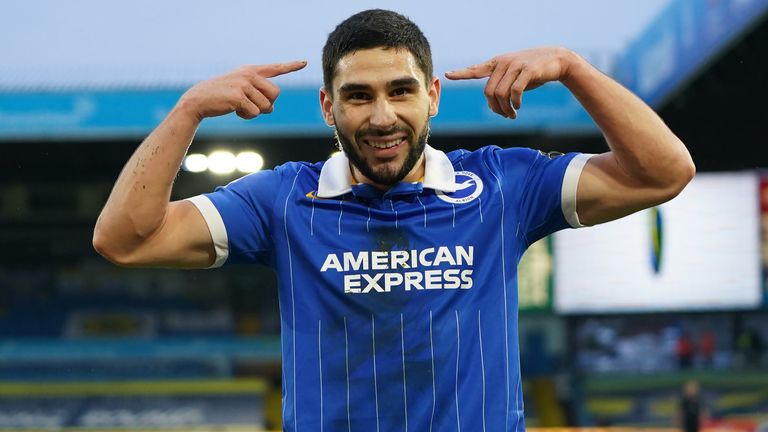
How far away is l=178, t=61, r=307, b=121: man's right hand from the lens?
2.10m

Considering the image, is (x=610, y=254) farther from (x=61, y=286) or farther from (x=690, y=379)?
(x=61, y=286)

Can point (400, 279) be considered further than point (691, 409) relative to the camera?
No

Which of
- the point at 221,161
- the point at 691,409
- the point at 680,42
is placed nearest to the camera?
the point at 680,42

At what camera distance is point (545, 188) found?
7.23 feet

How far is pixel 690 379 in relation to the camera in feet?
56.0

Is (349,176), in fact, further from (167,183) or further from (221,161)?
(221,161)

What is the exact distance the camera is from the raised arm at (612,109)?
6.77 feet

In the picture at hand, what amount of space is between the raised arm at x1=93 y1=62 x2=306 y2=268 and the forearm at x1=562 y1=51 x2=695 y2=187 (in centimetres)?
60

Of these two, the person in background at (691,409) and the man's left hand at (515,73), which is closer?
the man's left hand at (515,73)

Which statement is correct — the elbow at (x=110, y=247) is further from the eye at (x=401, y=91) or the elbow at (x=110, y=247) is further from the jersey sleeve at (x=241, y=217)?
A: the eye at (x=401, y=91)

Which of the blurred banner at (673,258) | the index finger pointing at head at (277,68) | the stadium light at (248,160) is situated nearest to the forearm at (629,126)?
the index finger pointing at head at (277,68)

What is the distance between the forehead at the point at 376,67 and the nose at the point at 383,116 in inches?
1.8

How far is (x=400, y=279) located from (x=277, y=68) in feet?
1.70

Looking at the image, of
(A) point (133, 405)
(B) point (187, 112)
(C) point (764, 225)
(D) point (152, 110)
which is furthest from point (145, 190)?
(A) point (133, 405)
